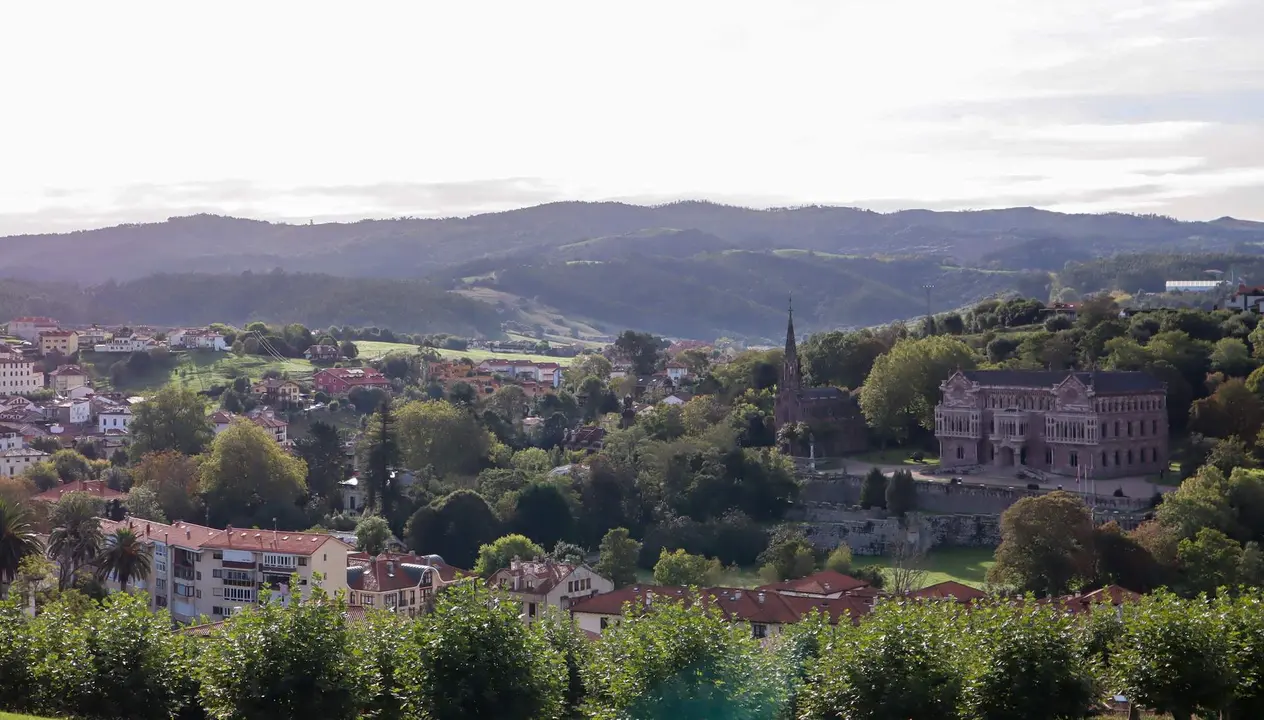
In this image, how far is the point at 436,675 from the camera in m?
30.7

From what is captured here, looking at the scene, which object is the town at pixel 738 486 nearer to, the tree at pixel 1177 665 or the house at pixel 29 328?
the tree at pixel 1177 665

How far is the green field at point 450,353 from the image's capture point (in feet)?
478

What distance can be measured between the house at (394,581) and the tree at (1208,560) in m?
22.1

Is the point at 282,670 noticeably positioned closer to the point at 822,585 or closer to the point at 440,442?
the point at 822,585

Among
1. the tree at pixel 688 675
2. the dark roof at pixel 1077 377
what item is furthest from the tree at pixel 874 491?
the tree at pixel 688 675

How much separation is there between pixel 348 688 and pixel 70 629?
6210mm

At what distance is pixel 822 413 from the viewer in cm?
8075

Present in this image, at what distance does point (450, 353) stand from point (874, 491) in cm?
10284

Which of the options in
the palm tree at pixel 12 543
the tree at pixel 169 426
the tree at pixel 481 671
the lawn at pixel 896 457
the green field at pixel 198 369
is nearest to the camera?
the tree at pixel 481 671

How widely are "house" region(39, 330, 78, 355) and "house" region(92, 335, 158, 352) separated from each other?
1.75 metres

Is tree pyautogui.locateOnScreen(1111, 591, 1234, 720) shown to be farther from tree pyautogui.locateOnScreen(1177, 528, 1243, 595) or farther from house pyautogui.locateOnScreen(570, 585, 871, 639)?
tree pyautogui.locateOnScreen(1177, 528, 1243, 595)

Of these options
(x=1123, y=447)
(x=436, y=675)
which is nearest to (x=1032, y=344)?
(x=1123, y=447)

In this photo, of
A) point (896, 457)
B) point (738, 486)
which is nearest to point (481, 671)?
point (738, 486)

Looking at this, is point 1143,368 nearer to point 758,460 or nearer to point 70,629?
point 758,460
